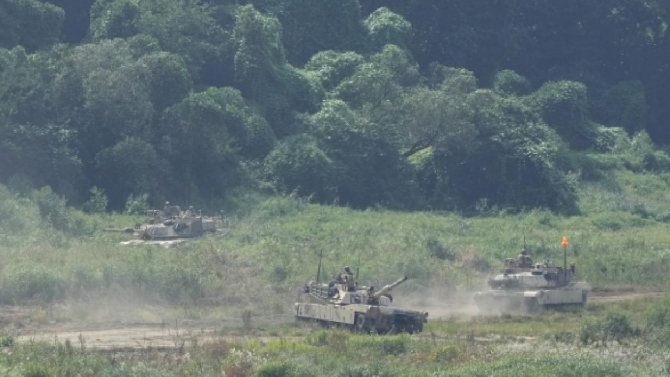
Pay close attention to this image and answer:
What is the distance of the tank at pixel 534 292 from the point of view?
41125 mm

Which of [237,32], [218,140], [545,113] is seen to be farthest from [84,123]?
[545,113]

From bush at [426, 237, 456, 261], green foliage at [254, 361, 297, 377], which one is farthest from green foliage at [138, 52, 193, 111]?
green foliage at [254, 361, 297, 377]

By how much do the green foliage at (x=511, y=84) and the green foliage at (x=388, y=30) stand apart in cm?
492

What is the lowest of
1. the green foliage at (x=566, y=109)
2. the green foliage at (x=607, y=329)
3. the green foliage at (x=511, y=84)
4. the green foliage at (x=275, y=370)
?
the green foliage at (x=275, y=370)

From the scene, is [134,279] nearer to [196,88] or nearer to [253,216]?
[253,216]

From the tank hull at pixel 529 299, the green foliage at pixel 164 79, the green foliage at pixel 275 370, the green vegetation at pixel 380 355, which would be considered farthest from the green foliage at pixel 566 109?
the green foliage at pixel 275 370

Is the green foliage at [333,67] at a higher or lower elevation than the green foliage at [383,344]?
higher

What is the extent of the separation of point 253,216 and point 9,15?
51.7 ft

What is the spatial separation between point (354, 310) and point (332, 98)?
29.5 m

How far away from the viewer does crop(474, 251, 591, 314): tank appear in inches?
1619

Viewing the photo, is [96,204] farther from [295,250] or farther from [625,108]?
[625,108]

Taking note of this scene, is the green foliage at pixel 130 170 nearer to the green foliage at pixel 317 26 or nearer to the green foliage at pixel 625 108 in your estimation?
the green foliage at pixel 317 26

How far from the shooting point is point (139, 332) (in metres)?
35.5

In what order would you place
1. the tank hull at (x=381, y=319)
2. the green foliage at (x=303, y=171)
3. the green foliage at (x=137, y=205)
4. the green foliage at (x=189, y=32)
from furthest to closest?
the green foliage at (x=189, y=32), the green foliage at (x=303, y=171), the green foliage at (x=137, y=205), the tank hull at (x=381, y=319)
